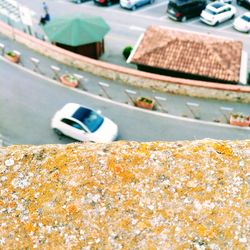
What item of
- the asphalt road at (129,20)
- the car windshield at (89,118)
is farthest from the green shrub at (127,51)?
the car windshield at (89,118)

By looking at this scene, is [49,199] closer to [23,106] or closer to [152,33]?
[23,106]

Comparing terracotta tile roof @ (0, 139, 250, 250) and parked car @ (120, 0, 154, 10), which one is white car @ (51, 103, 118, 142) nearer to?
terracotta tile roof @ (0, 139, 250, 250)

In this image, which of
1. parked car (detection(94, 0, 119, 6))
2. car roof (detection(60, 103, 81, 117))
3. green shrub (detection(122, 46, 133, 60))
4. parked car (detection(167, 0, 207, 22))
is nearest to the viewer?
car roof (detection(60, 103, 81, 117))

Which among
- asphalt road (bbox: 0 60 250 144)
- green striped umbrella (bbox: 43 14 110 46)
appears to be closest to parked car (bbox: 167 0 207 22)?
green striped umbrella (bbox: 43 14 110 46)

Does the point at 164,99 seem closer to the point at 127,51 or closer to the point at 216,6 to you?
the point at 127,51

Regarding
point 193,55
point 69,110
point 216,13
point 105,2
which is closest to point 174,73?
point 193,55
